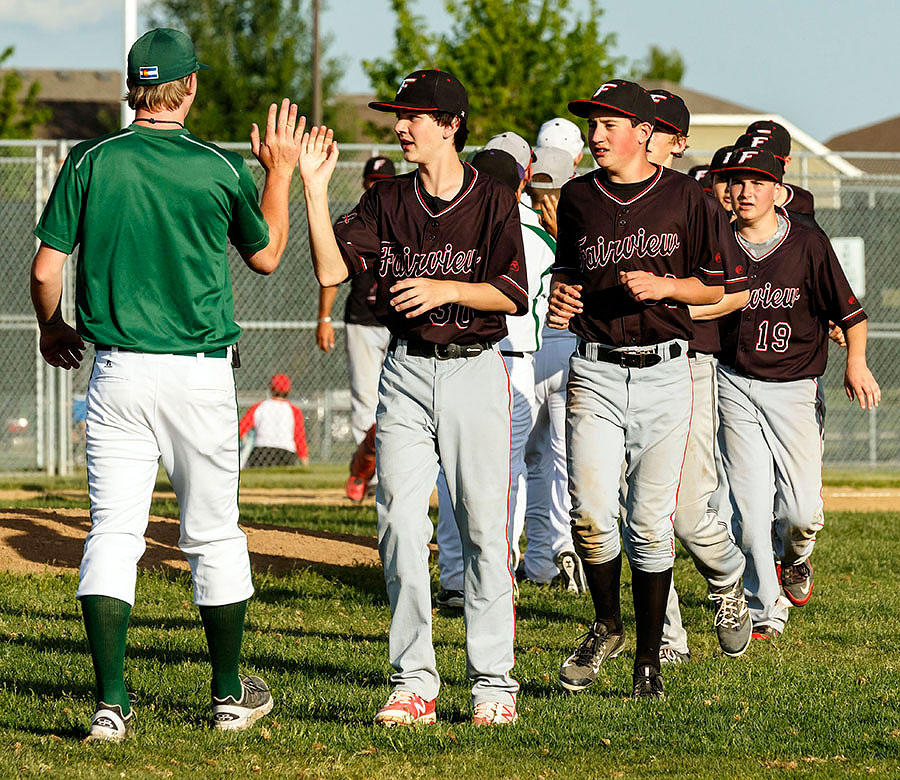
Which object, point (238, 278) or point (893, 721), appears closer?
point (893, 721)

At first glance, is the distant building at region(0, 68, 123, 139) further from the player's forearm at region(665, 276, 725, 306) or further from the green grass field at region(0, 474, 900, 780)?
the player's forearm at region(665, 276, 725, 306)

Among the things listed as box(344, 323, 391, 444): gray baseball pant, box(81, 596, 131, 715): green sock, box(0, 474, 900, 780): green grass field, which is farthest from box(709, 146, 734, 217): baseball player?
box(344, 323, 391, 444): gray baseball pant

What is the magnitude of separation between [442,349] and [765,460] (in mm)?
2565

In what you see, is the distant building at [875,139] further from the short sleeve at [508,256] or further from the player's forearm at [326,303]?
the short sleeve at [508,256]

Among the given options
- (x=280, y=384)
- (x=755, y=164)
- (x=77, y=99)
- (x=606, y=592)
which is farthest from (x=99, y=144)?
(x=77, y=99)

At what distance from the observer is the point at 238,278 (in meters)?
16.0

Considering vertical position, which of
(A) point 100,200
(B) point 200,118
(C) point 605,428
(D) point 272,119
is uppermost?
(B) point 200,118

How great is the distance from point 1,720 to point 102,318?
1514mm

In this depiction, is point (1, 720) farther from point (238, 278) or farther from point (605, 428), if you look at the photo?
point (238, 278)

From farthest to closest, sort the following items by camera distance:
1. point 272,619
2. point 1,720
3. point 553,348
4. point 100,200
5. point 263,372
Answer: point 263,372 → point 553,348 → point 272,619 → point 1,720 → point 100,200

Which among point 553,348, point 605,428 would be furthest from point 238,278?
point 605,428

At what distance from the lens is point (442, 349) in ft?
16.5

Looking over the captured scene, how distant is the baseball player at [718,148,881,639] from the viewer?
6.91m

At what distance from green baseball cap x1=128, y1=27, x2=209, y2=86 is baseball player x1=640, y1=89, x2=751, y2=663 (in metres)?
2.37
